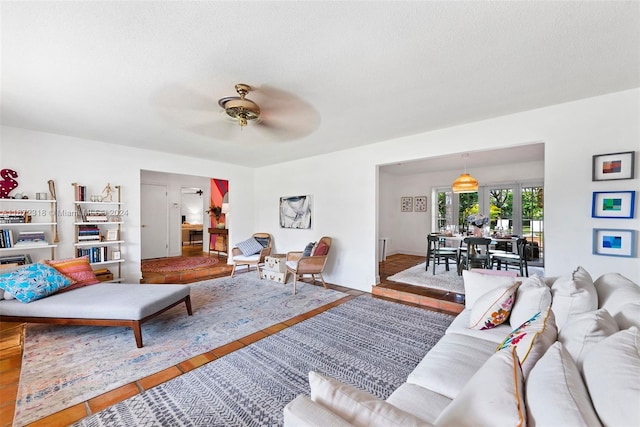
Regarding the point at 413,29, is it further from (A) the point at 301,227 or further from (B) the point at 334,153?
(A) the point at 301,227

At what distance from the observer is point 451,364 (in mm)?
1468

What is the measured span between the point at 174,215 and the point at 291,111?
19.3ft

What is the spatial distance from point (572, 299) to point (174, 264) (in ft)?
21.5

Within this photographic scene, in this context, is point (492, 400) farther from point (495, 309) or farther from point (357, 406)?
point (495, 309)

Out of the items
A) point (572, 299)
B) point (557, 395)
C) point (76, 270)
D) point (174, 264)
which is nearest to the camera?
point (557, 395)

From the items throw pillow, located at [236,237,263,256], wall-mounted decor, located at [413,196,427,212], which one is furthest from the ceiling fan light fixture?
wall-mounted decor, located at [413,196,427,212]

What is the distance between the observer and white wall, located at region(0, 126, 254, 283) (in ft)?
11.9

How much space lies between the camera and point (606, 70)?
2.09m

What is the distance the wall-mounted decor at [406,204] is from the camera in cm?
762

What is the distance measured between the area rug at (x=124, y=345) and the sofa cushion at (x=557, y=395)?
97.5 inches

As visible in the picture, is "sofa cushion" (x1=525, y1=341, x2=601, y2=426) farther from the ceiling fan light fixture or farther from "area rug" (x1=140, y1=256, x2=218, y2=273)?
"area rug" (x1=140, y1=256, x2=218, y2=273)

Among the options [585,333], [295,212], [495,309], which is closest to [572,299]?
[495,309]

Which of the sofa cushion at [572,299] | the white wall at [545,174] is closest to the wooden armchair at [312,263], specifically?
the white wall at [545,174]

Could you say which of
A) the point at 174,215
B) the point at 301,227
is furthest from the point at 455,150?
the point at 174,215
